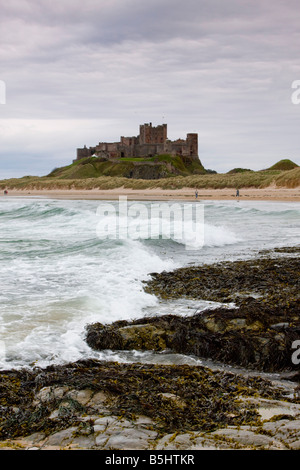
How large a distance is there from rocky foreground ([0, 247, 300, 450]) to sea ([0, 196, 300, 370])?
0.36m

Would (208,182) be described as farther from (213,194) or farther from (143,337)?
(143,337)

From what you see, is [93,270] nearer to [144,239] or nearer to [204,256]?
[204,256]

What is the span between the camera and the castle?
10094cm

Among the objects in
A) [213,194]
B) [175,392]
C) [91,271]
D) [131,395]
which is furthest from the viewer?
[213,194]

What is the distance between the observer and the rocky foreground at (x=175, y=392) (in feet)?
8.77

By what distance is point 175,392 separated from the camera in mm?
3475

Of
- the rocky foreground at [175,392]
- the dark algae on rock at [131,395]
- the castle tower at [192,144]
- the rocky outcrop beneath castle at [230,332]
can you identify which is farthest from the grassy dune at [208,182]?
the castle tower at [192,144]

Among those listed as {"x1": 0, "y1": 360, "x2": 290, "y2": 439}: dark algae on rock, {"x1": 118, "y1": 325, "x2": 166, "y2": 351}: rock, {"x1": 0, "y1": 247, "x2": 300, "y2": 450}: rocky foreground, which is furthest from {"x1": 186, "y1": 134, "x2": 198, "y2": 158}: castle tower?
{"x1": 0, "y1": 360, "x2": 290, "y2": 439}: dark algae on rock

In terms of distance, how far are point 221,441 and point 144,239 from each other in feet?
37.9

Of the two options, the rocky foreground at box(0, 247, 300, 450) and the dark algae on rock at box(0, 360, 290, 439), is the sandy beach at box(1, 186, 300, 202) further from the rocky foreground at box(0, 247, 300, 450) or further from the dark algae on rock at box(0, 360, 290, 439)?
the dark algae on rock at box(0, 360, 290, 439)

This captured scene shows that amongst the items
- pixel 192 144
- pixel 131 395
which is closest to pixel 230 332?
pixel 131 395

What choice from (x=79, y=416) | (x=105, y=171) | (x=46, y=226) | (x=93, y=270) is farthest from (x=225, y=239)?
(x=105, y=171)

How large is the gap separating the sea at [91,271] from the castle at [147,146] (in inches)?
3265

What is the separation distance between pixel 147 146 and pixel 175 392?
100 metres
